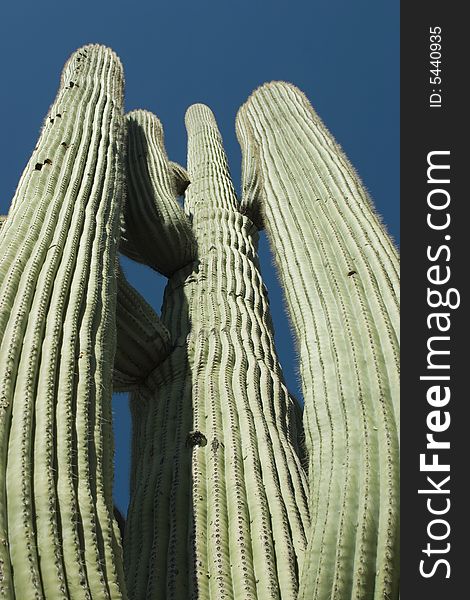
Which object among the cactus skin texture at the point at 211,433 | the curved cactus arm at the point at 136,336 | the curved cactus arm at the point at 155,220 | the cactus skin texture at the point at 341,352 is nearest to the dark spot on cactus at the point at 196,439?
the cactus skin texture at the point at 211,433

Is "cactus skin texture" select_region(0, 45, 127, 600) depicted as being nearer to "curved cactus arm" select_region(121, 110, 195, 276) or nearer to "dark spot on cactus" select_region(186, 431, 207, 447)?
"dark spot on cactus" select_region(186, 431, 207, 447)

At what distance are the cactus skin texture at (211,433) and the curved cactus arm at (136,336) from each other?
90mm

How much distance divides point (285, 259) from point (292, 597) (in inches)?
64.7

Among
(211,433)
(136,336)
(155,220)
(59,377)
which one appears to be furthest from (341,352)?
(155,220)

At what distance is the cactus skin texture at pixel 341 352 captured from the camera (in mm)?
2404

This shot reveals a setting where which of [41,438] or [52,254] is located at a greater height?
[52,254]

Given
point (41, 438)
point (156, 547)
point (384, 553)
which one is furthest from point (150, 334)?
point (384, 553)

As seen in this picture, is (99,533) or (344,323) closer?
(99,533)

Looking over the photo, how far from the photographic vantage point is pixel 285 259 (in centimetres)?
388

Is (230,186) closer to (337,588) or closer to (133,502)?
(133,502)

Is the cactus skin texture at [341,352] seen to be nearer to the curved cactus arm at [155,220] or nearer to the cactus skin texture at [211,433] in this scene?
the cactus skin texture at [211,433]

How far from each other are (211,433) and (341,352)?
93cm

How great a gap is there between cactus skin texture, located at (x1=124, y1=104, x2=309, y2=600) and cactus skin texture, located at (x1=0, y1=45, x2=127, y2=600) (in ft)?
1.89

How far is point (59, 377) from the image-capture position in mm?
2818
